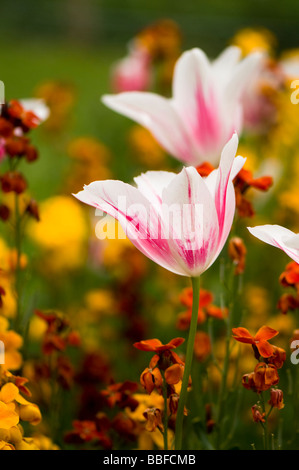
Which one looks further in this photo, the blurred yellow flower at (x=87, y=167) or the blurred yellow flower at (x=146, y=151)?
the blurred yellow flower at (x=146, y=151)

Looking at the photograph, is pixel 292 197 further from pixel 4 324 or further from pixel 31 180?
pixel 31 180

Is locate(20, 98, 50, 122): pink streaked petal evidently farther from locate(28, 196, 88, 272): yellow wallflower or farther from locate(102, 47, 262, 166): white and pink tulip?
locate(28, 196, 88, 272): yellow wallflower

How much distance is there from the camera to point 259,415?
0.44m

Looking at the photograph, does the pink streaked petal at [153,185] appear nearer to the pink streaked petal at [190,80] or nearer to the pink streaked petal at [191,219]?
the pink streaked petal at [191,219]

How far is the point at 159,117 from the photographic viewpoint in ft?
2.14

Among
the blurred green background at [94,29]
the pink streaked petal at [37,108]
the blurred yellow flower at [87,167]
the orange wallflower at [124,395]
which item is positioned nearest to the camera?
the orange wallflower at [124,395]

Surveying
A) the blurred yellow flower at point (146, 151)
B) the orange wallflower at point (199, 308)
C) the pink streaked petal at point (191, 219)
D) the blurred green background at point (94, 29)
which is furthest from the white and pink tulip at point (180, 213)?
the blurred green background at point (94, 29)

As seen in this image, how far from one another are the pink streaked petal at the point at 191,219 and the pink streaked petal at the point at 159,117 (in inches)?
8.9

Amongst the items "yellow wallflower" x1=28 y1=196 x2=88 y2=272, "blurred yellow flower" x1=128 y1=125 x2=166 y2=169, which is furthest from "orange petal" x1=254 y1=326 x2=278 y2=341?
"blurred yellow flower" x1=128 y1=125 x2=166 y2=169

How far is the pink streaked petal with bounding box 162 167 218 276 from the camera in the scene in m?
0.43

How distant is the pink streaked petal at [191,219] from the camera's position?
16.9 inches

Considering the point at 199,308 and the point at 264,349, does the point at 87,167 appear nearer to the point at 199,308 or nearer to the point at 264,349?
the point at 199,308

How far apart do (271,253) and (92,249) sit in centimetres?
29

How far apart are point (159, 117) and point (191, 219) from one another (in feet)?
0.78
